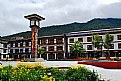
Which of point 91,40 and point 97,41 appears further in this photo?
point 91,40

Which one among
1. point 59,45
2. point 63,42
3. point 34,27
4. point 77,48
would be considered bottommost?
point 77,48

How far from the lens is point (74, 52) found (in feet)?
196

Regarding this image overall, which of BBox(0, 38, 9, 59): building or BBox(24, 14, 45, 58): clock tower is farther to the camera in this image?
BBox(0, 38, 9, 59): building

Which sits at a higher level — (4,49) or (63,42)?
(63,42)

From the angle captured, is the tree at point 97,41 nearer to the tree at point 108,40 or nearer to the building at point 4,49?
the tree at point 108,40

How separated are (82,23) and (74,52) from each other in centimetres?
2144

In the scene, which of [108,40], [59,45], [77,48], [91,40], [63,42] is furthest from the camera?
[59,45]

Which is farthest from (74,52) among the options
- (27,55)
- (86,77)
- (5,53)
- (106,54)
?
(86,77)

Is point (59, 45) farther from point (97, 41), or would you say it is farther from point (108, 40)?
point (108, 40)

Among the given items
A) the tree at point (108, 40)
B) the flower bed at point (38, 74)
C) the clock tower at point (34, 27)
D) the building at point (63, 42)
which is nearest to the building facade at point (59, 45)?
the building at point (63, 42)

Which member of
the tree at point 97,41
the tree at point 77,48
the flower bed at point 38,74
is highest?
the tree at point 97,41

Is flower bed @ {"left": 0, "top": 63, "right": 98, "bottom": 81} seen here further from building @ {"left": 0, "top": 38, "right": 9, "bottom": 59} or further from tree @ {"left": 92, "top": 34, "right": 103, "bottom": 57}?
building @ {"left": 0, "top": 38, "right": 9, "bottom": 59}

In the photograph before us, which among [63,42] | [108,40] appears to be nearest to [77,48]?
[63,42]

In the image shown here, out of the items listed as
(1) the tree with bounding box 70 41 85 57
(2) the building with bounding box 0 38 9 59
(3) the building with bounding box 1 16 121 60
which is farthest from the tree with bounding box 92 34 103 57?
(2) the building with bounding box 0 38 9 59
